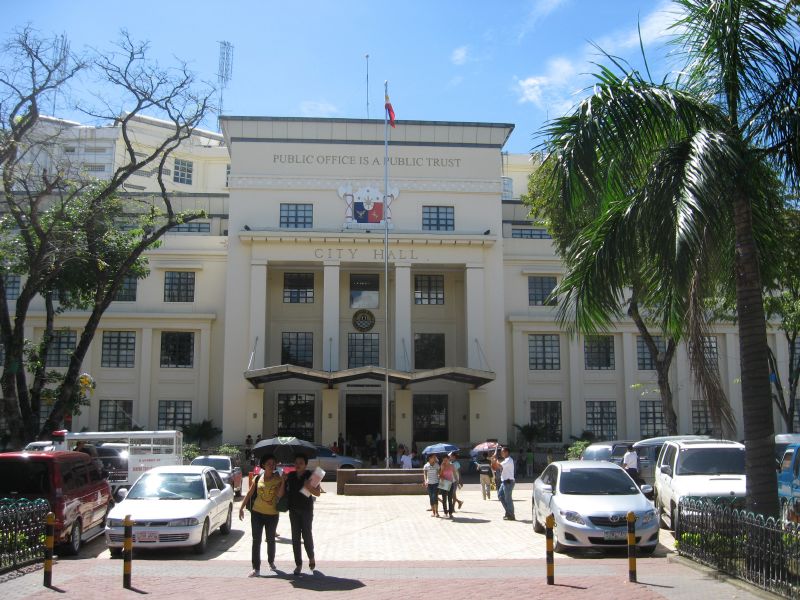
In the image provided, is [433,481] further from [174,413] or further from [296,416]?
[174,413]

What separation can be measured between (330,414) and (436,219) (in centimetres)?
1052

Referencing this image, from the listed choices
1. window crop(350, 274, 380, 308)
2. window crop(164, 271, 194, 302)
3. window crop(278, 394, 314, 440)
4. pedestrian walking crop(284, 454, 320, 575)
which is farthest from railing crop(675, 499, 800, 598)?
window crop(164, 271, 194, 302)

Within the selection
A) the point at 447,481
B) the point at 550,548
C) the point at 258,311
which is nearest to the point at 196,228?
the point at 258,311

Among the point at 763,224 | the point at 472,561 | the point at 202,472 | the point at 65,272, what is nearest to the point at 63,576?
the point at 202,472

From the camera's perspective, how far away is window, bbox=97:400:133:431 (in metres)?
38.7

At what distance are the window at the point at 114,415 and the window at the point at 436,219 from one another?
16.3 metres

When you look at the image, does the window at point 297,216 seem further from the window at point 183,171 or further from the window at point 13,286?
the window at point 183,171

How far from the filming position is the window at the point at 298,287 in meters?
40.3

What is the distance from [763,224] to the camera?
11461mm

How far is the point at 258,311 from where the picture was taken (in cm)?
3753

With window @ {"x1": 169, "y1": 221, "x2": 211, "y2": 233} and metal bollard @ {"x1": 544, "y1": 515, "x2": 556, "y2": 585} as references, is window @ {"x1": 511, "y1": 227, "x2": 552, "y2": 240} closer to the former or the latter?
window @ {"x1": 169, "y1": 221, "x2": 211, "y2": 233}

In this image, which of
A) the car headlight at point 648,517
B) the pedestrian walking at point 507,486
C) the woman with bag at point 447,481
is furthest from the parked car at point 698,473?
the woman with bag at point 447,481

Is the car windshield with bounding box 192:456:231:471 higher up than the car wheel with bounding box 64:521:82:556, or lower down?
higher up

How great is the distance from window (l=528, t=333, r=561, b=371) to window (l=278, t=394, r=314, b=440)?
10954mm
